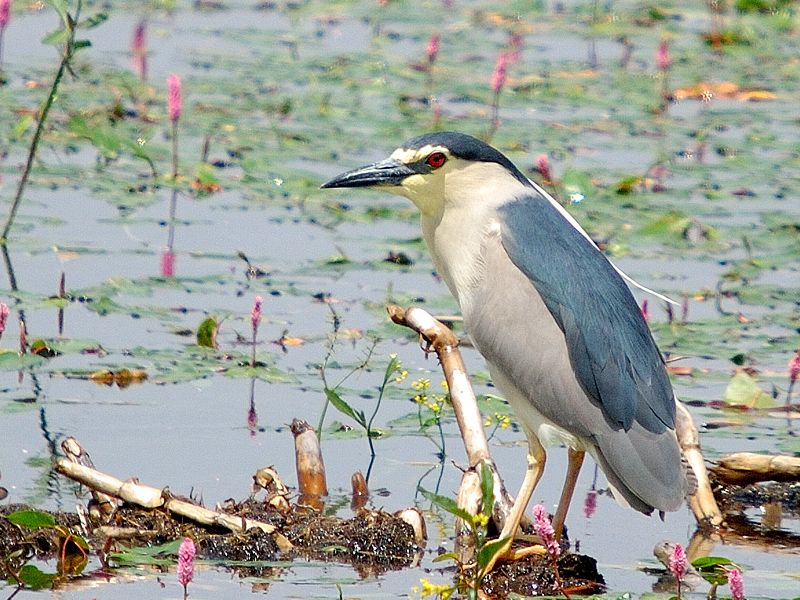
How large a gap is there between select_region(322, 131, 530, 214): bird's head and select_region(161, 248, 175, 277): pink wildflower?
239 cm

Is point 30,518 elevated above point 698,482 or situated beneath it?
elevated above

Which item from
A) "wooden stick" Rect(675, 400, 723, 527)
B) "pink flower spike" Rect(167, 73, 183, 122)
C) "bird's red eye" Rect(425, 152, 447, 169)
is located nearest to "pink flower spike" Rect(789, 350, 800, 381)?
"wooden stick" Rect(675, 400, 723, 527)

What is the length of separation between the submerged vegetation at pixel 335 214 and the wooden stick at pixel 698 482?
0.89 ft

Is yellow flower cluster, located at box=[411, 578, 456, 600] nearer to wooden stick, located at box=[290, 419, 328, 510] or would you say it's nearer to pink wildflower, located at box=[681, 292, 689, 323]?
wooden stick, located at box=[290, 419, 328, 510]

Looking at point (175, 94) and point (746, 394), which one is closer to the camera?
point (746, 394)

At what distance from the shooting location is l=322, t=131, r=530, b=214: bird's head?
18.8 ft

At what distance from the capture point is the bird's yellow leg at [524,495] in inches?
197

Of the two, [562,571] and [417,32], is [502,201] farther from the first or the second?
[417,32]

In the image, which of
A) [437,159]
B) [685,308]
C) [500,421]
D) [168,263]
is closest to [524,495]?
[500,421]

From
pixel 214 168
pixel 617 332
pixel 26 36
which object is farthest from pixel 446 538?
pixel 26 36

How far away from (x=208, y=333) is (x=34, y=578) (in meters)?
2.33

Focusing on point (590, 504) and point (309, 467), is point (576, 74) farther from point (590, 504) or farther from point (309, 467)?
point (309, 467)

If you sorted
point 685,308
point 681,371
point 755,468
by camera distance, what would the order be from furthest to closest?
point 685,308 → point 681,371 → point 755,468

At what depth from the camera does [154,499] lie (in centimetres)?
507
